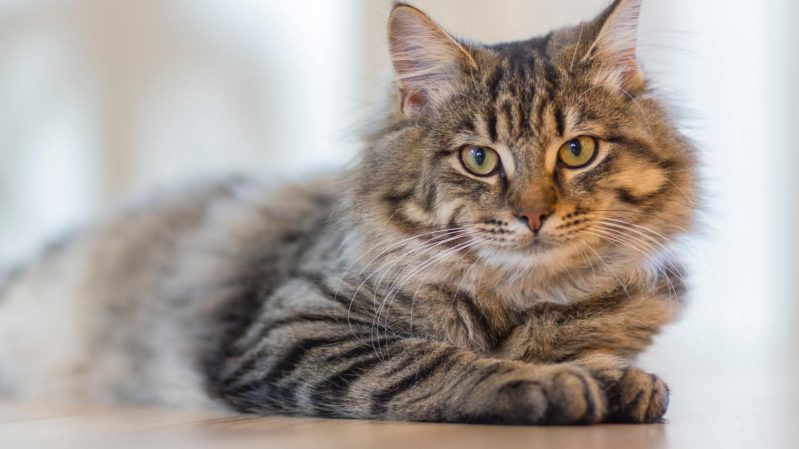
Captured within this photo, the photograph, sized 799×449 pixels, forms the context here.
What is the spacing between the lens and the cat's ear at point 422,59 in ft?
6.24

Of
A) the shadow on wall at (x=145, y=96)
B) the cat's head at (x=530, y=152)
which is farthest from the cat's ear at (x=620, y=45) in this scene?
the shadow on wall at (x=145, y=96)

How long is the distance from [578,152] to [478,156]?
19 centimetres

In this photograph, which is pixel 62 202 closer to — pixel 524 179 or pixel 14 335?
pixel 14 335

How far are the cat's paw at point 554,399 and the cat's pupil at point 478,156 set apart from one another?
1.47 ft

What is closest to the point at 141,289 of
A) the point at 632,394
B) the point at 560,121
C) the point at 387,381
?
the point at 387,381

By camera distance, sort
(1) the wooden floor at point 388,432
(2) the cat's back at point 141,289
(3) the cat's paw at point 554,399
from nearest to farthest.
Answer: (1) the wooden floor at point 388,432 → (3) the cat's paw at point 554,399 → (2) the cat's back at point 141,289

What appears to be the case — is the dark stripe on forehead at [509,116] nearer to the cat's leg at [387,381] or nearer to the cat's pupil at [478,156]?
Answer: the cat's pupil at [478,156]

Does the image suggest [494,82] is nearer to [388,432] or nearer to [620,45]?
[620,45]

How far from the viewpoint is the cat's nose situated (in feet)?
5.55

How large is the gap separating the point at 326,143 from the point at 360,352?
2.06 metres

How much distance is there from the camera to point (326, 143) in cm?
378

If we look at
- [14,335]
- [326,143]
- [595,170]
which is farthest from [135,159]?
[595,170]

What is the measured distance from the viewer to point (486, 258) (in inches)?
71.9

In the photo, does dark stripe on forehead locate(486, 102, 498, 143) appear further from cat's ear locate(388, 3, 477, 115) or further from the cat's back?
the cat's back
